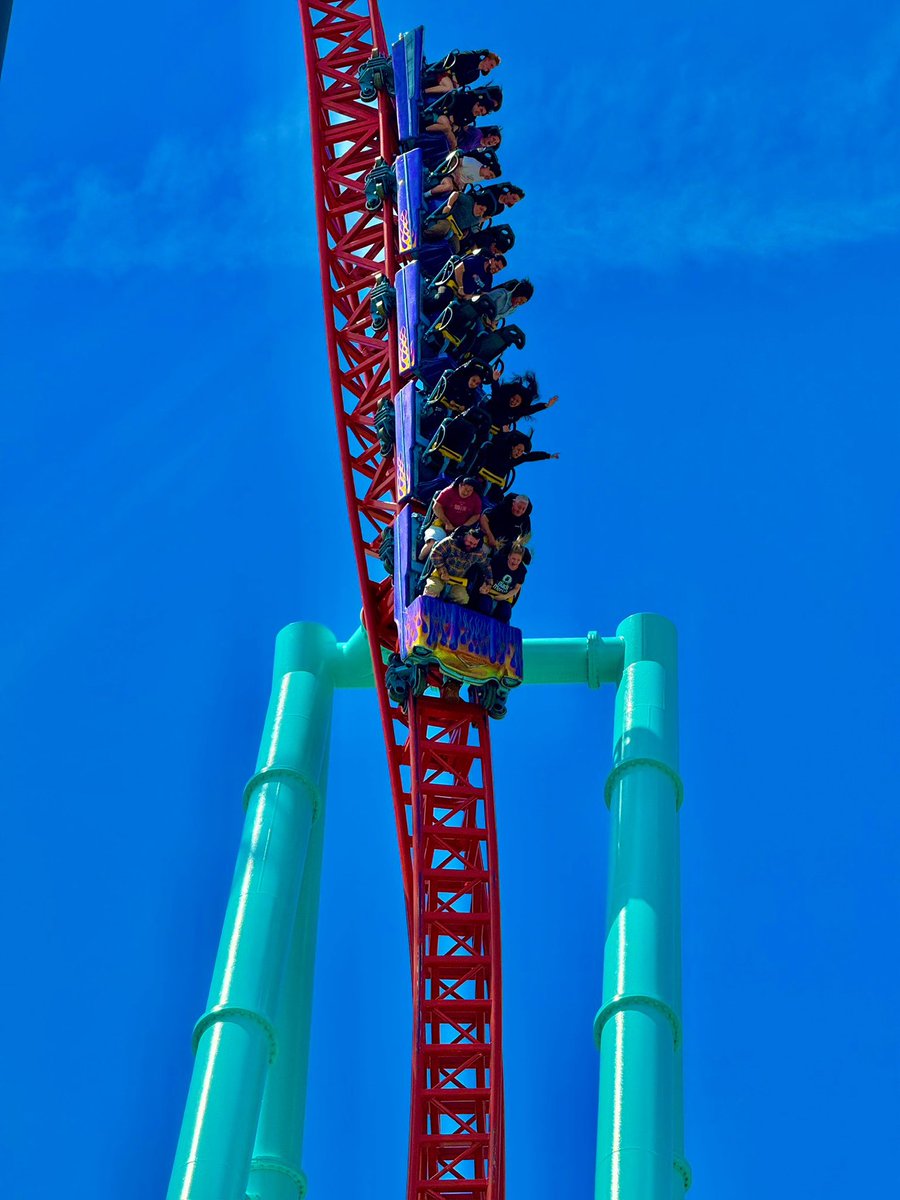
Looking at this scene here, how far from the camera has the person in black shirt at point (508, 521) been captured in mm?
12266

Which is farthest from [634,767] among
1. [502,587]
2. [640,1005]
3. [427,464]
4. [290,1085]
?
[290,1085]

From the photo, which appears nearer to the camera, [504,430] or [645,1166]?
[645,1166]

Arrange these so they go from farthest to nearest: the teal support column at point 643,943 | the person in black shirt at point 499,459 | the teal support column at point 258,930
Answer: the person in black shirt at point 499,459 → the teal support column at point 258,930 → the teal support column at point 643,943

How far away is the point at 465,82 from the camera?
15305mm

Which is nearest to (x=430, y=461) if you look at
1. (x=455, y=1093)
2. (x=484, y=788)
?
(x=484, y=788)

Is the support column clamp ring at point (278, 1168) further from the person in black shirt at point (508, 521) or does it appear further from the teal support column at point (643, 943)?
the person in black shirt at point (508, 521)

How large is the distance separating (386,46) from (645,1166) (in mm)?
9245

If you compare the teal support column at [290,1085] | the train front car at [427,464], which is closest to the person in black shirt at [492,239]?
the train front car at [427,464]

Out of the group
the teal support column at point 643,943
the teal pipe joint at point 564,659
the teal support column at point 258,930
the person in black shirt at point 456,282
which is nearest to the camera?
the teal support column at point 643,943

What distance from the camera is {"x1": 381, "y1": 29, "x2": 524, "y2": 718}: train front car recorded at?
11.8 metres

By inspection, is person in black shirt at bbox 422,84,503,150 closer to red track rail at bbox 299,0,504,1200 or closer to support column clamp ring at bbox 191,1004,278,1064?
red track rail at bbox 299,0,504,1200

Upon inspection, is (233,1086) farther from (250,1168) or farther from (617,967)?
(617,967)

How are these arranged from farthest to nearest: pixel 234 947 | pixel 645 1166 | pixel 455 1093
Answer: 1. pixel 234 947
2. pixel 455 1093
3. pixel 645 1166

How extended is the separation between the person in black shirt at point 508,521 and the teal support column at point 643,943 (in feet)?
5.55
